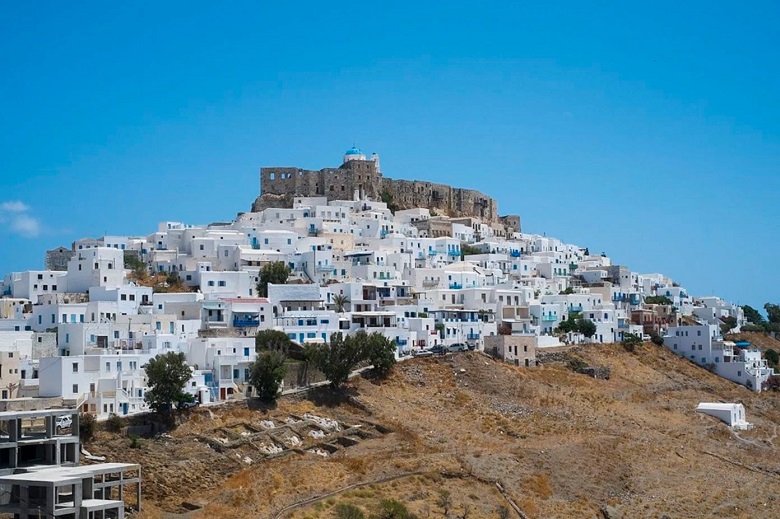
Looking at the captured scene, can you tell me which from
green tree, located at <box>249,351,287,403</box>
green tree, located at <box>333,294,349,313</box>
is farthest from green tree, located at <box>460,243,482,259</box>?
green tree, located at <box>249,351,287,403</box>

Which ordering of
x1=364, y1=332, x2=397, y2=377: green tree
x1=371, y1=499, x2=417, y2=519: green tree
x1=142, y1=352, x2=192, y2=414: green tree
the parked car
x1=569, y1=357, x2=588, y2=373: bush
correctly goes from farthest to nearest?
x1=569, y1=357, x2=588, y2=373: bush → x1=364, y1=332, x2=397, y2=377: green tree → x1=142, y1=352, x2=192, y2=414: green tree → the parked car → x1=371, y1=499, x2=417, y2=519: green tree

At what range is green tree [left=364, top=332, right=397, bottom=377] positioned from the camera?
5031 centimetres

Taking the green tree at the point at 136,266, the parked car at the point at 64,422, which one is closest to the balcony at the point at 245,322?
the green tree at the point at 136,266

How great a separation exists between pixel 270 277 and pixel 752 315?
169 feet

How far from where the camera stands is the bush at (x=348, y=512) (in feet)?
115

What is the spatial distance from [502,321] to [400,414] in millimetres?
17459

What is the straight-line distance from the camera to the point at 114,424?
39688 mm

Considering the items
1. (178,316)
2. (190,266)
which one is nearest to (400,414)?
(178,316)

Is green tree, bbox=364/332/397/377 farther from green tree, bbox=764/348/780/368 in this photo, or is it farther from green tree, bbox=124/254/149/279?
green tree, bbox=764/348/780/368

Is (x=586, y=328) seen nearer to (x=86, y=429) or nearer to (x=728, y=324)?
(x=728, y=324)

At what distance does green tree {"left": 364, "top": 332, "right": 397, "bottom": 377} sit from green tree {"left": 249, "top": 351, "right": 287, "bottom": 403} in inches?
236

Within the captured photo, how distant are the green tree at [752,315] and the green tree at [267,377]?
59369 millimetres

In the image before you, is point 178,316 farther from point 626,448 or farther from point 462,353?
point 626,448

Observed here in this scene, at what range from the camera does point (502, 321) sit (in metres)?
63.0
